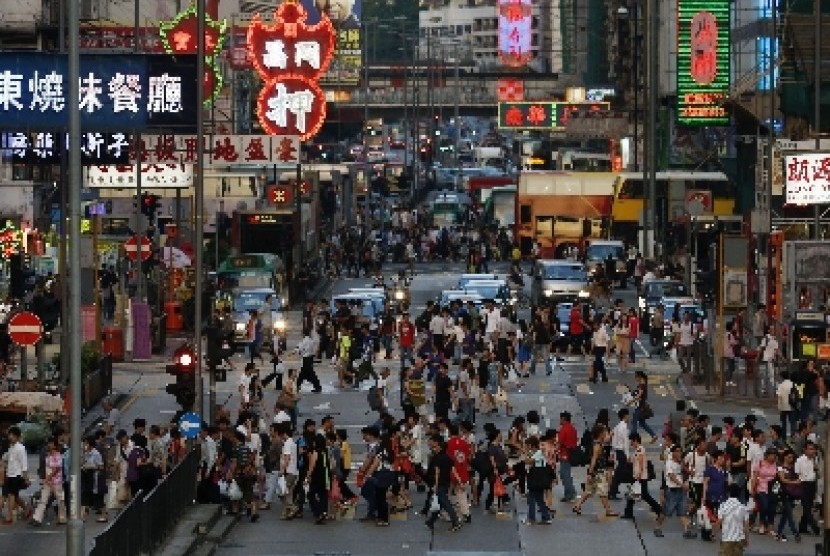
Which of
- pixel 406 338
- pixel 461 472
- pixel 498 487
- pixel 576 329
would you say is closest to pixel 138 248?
pixel 406 338

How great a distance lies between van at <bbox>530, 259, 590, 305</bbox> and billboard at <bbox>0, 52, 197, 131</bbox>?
21549mm

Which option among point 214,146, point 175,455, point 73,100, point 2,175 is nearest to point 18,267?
Result: point 214,146

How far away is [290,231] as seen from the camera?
78.6 metres

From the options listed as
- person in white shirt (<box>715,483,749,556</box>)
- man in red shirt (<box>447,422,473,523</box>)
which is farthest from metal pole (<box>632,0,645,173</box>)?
person in white shirt (<box>715,483,749,556</box>)

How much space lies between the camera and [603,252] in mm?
84125

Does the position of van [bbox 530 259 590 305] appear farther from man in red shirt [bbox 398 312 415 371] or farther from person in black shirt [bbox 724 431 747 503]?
person in black shirt [bbox 724 431 747 503]

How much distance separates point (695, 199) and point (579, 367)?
22.4 metres

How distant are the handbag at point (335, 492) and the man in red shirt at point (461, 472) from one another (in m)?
1.57

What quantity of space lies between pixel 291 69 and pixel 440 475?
56.8 metres

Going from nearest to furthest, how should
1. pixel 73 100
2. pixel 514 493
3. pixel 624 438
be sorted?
pixel 73 100 → pixel 624 438 → pixel 514 493

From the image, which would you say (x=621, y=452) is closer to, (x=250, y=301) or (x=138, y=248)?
(x=138, y=248)

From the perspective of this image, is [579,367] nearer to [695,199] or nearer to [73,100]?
[695,199]

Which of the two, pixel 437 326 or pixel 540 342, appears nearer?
pixel 437 326

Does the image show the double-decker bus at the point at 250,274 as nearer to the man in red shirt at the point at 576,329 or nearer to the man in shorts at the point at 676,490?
the man in red shirt at the point at 576,329
